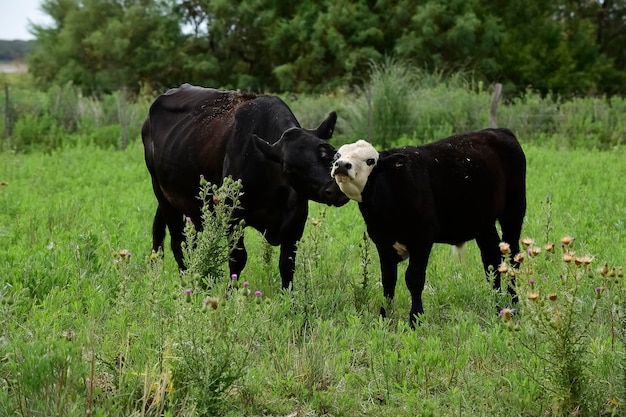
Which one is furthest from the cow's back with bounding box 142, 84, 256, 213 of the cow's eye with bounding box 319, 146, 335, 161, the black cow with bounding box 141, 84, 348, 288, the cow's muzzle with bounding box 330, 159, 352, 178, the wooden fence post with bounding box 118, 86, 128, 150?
the wooden fence post with bounding box 118, 86, 128, 150

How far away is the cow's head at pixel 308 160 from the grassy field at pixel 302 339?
38 centimetres

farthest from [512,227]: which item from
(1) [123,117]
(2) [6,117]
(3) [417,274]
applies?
(2) [6,117]

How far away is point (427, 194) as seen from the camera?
17.6ft

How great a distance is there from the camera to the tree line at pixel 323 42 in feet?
111

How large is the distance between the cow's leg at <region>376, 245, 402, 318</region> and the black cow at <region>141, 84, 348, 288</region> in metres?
0.56

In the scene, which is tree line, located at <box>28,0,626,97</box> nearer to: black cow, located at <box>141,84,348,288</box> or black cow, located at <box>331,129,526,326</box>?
black cow, located at <box>141,84,348,288</box>

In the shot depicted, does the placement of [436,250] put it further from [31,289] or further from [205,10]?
[205,10]

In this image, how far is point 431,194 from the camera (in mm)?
5410

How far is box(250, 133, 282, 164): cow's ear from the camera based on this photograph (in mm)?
5523

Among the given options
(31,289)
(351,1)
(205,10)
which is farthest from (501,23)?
(31,289)

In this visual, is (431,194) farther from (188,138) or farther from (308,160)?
(188,138)

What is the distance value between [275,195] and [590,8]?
132ft

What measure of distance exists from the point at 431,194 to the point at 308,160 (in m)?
0.91

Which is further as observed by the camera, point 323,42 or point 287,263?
point 323,42
